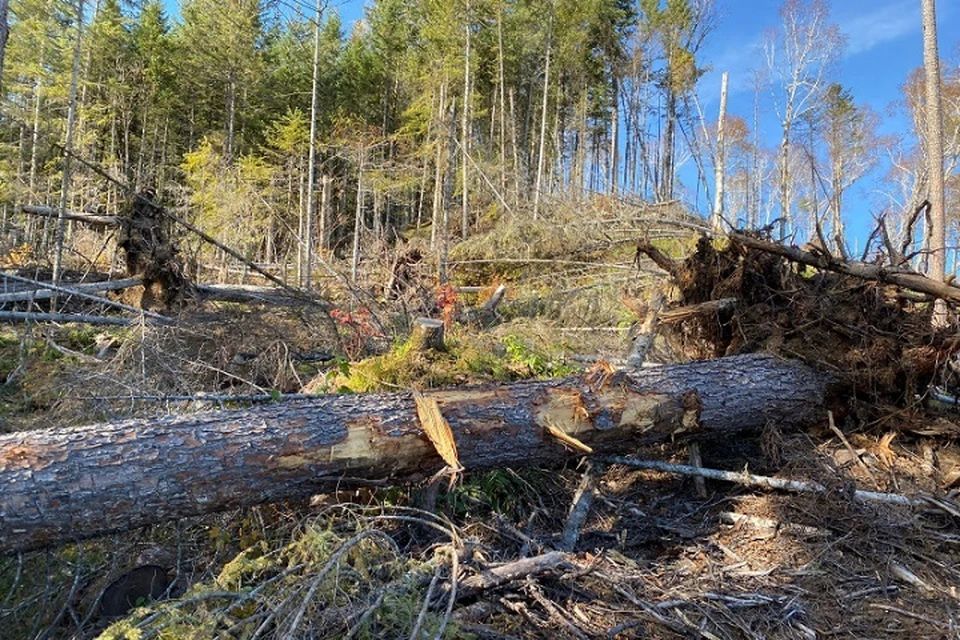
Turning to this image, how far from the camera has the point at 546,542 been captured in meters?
2.82

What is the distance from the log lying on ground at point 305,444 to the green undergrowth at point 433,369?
1015 mm

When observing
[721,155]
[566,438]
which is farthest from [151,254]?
[721,155]

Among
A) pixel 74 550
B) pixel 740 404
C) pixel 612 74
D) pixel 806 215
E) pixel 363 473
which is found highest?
pixel 612 74

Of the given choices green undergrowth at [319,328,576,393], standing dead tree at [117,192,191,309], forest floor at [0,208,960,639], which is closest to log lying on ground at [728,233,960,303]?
forest floor at [0,208,960,639]

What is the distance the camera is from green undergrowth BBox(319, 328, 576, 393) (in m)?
3.87

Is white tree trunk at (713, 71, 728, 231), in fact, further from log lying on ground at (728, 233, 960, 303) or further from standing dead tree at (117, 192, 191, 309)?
standing dead tree at (117, 192, 191, 309)

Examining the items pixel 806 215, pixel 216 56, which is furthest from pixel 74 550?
pixel 806 215

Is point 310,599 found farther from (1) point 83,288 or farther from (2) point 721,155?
(2) point 721,155

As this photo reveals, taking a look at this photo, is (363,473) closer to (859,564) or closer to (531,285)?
(859,564)

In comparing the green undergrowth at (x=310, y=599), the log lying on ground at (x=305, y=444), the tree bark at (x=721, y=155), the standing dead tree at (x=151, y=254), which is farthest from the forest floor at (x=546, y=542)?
the tree bark at (x=721, y=155)

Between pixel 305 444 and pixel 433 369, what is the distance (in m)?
1.64

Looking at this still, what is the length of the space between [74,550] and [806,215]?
2961 centimetres

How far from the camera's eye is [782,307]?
419 cm

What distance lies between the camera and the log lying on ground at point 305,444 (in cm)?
211
